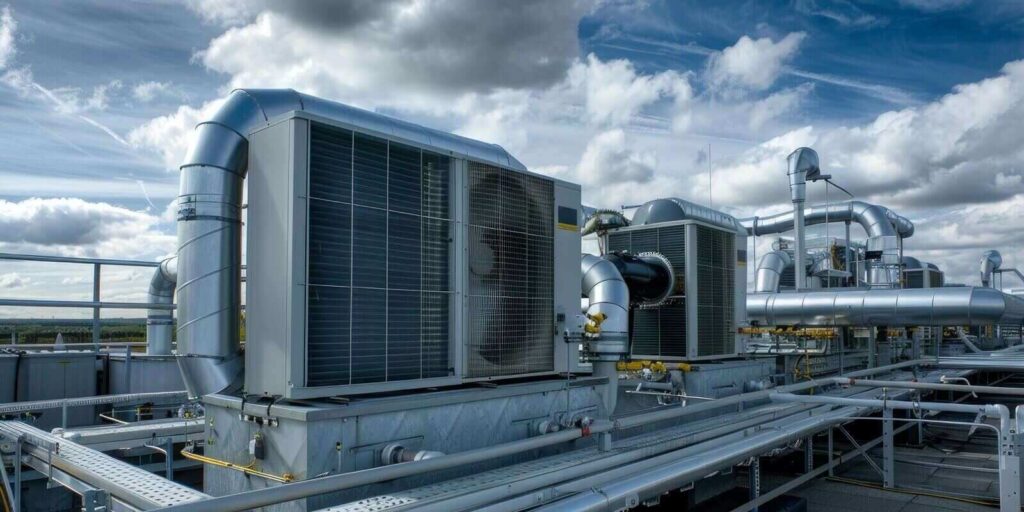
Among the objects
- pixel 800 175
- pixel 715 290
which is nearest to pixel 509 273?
pixel 715 290

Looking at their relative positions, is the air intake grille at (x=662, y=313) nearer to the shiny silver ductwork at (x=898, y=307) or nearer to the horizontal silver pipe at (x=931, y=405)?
the horizontal silver pipe at (x=931, y=405)

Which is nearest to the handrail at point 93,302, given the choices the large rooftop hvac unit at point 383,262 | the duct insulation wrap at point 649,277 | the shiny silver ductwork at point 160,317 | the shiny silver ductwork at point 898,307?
the shiny silver ductwork at point 160,317

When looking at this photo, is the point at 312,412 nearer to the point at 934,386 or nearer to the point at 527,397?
the point at 527,397

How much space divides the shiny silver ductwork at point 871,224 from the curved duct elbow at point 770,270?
195cm

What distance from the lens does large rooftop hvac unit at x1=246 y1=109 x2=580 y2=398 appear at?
5.00 m

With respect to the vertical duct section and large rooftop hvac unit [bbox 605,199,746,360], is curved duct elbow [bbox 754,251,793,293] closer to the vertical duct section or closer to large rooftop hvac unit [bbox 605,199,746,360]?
large rooftop hvac unit [bbox 605,199,746,360]

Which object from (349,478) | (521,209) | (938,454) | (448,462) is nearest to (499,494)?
(448,462)

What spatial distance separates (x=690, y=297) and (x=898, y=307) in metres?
5.93

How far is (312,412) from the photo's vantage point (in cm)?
466

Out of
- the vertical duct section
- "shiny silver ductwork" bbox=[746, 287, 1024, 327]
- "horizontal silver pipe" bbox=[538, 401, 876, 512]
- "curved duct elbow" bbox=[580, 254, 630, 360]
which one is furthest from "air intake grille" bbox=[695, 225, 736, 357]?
the vertical duct section

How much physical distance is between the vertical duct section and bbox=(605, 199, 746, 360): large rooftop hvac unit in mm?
6748

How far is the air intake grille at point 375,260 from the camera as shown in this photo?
5113mm

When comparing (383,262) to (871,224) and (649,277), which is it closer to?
(649,277)

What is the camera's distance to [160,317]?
12039 mm
